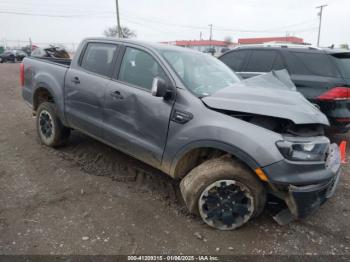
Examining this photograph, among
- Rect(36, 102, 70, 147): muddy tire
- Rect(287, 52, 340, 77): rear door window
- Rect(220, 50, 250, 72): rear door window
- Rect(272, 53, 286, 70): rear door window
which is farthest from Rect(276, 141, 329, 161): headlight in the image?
Rect(220, 50, 250, 72): rear door window

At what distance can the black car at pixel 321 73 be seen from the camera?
4.97 meters

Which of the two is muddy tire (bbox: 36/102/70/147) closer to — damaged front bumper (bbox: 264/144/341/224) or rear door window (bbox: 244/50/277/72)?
damaged front bumper (bbox: 264/144/341/224)

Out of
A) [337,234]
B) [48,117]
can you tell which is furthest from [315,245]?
[48,117]

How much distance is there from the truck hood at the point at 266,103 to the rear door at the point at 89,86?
5.00 feet

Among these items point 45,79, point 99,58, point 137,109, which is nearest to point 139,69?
point 137,109

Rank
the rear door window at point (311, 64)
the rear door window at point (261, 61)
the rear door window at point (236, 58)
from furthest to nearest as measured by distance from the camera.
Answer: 1. the rear door window at point (236, 58)
2. the rear door window at point (261, 61)
3. the rear door window at point (311, 64)

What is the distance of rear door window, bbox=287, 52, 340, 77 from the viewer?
204 inches

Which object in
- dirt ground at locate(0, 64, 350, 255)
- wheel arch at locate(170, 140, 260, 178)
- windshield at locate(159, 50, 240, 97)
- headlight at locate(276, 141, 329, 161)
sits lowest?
dirt ground at locate(0, 64, 350, 255)

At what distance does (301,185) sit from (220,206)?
0.78m

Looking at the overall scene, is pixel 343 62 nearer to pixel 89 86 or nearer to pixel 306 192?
pixel 306 192

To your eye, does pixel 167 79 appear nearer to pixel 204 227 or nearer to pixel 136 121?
pixel 136 121

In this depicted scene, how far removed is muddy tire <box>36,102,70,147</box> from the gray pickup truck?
0.55m

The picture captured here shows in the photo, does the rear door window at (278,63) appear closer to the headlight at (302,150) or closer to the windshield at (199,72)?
the windshield at (199,72)

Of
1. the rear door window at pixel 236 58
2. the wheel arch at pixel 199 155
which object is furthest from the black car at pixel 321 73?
the wheel arch at pixel 199 155
